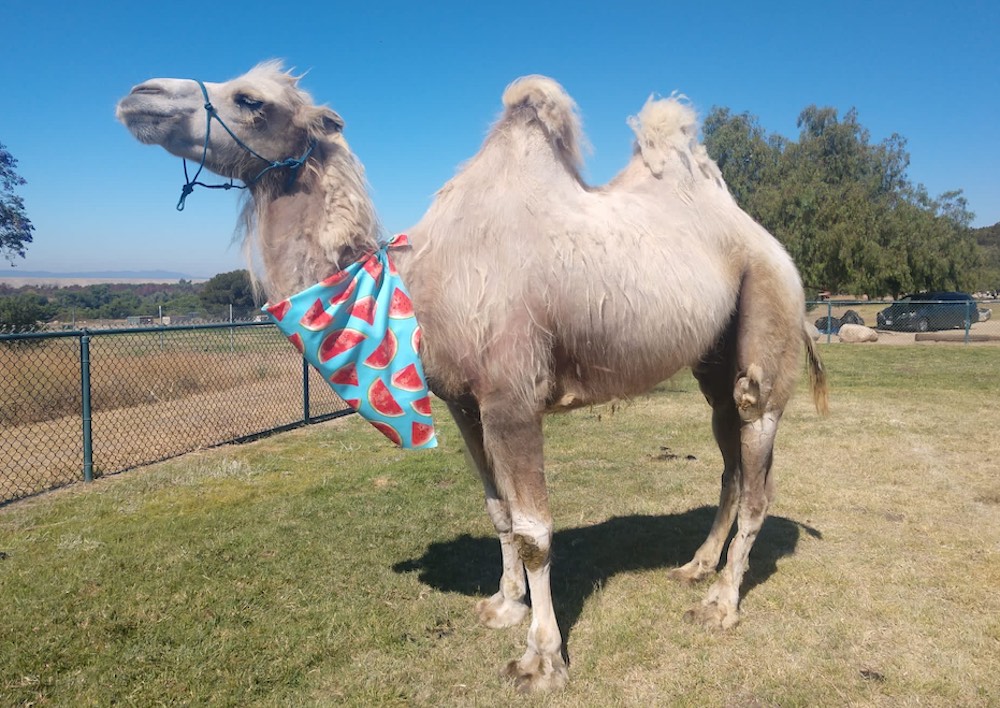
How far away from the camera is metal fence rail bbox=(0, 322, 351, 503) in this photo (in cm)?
712

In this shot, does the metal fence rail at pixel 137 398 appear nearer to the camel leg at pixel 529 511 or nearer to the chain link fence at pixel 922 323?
the camel leg at pixel 529 511

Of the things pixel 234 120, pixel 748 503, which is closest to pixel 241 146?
pixel 234 120

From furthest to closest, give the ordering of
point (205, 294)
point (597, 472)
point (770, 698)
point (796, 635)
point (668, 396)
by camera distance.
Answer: point (205, 294) < point (668, 396) < point (597, 472) < point (796, 635) < point (770, 698)

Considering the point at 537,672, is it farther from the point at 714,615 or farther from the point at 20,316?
the point at 20,316

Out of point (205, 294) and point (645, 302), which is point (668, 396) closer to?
point (645, 302)

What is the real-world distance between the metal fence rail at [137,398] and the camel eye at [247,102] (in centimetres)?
436

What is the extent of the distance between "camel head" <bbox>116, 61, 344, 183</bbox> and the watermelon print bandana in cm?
68

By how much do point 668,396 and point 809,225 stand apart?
24632 millimetres

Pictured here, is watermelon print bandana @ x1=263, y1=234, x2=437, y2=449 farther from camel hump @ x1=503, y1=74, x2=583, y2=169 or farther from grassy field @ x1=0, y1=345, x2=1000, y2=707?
grassy field @ x1=0, y1=345, x2=1000, y2=707

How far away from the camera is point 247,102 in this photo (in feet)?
10.1

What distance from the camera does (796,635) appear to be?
3496mm

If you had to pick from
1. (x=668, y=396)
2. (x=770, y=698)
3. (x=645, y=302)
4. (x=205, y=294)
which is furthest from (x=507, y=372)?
(x=205, y=294)

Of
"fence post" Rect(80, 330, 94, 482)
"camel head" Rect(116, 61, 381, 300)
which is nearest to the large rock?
"fence post" Rect(80, 330, 94, 482)

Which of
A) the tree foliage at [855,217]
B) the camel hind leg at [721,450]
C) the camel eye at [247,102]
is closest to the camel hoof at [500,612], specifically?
the camel hind leg at [721,450]
